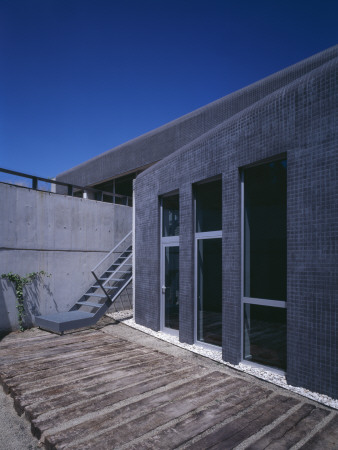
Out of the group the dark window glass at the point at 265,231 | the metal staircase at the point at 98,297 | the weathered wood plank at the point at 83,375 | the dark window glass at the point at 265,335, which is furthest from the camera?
the metal staircase at the point at 98,297

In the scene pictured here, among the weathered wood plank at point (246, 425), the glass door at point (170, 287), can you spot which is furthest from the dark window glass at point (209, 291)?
the weathered wood plank at point (246, 425)

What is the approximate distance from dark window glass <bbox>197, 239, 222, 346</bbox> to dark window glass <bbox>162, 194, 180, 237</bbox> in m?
0.93

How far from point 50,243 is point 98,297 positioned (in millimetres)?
2083

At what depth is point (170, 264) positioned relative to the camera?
677 cm

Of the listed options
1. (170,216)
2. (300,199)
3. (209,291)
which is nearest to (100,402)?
(209,291)

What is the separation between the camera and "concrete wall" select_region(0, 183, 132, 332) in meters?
6.90

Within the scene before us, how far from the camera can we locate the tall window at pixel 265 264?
430 cm

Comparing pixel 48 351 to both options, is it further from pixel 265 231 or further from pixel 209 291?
pixel 265 231

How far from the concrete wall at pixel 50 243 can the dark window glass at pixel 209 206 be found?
3.90 meters

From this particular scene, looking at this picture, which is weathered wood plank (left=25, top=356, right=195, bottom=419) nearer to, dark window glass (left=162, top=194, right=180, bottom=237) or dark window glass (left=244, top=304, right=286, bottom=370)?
dark window glass (left=244, top=304, right=286, bottom=370)

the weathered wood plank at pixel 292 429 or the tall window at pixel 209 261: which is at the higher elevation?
the tall window at pixel 209 261

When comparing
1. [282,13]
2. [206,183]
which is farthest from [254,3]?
[206,183]

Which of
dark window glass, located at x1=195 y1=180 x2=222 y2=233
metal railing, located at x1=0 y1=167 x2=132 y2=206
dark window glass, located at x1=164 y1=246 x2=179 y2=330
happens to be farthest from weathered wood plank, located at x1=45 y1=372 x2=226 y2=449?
metal railing, located at x1=0 y1=167 x2=132 y2=206

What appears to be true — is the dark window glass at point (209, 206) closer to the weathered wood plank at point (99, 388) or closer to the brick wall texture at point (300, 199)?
the brick wall texture at point (300, 199)
